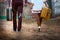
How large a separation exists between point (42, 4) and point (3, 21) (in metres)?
0.55

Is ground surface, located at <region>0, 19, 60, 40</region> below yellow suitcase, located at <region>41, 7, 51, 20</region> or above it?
below

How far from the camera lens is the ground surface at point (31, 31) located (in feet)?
6.65

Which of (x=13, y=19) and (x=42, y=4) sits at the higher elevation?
(x=42, y=4)

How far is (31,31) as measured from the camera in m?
2.06

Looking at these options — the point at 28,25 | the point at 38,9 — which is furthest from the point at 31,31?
the point at 38,9

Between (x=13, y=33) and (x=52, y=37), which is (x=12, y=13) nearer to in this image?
(x=13, y=33)

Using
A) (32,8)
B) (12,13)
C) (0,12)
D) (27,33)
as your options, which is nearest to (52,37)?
(27,33)

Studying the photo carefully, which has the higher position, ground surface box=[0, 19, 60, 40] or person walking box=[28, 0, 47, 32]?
person walking box=[28, 0, 47, 32]

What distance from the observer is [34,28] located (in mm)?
2072

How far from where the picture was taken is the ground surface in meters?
2.03

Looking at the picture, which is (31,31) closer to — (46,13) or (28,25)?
(28,25)

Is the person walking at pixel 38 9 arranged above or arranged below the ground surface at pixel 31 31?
above

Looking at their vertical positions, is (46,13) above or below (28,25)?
above

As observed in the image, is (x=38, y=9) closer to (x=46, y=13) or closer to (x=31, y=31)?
(x=46, y=13)
